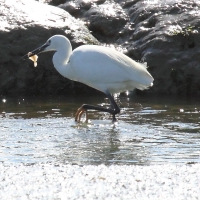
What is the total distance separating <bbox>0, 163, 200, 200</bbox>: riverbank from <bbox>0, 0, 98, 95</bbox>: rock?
694 centimetres

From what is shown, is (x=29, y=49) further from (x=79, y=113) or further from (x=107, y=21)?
(x=79, y=113)

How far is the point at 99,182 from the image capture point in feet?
18.4

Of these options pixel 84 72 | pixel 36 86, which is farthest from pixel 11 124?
pixel 36 86

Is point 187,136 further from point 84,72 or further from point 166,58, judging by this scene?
point 166,58

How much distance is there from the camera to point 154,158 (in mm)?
6680

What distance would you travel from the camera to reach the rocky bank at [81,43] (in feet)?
42.8

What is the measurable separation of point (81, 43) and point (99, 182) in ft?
26.3

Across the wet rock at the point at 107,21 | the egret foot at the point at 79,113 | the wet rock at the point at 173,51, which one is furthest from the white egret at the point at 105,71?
the wet rock at the point at 107,21

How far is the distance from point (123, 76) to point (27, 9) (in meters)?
4.56

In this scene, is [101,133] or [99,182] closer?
[99,182]

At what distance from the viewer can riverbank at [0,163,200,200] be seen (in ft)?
17.0

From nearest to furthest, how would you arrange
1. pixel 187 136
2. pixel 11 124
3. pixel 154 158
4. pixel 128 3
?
pixel 154 158
pixel 187 136
pixel 11 124
pixel 128 3

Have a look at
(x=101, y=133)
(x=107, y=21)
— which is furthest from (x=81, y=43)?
(x=101, y=133)

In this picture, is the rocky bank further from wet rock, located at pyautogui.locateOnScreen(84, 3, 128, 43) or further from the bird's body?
the bird's body
